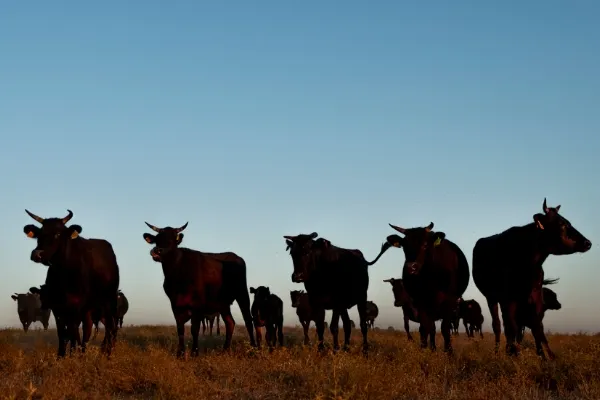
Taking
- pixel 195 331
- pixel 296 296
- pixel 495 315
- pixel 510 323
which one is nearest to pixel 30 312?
pixel 296 296

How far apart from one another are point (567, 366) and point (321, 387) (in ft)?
14.2

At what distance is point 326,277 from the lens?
52.9 feet

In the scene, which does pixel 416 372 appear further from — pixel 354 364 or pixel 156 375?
pixel 156 375

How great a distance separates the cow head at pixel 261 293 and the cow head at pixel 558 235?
410 inches

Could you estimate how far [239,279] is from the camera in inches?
720

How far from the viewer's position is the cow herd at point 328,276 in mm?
13312

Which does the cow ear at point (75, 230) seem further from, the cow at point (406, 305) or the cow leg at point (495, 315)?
the cow leg at point (495, 315)

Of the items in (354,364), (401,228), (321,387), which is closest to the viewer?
Answer: (321,387)

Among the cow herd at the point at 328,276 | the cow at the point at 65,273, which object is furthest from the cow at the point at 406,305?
the cow at the point at 65,273

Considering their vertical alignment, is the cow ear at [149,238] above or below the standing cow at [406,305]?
above

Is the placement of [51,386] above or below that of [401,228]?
below

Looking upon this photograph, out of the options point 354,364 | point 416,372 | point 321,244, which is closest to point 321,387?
point 354,364

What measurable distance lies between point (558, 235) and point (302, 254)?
18.2ft

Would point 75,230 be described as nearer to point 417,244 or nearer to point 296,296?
point 417,244
